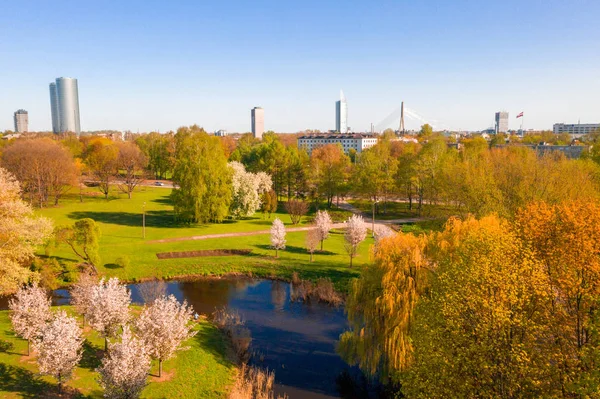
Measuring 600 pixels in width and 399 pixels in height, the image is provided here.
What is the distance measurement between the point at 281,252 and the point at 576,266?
31408mm

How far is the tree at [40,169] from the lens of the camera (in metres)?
64.8

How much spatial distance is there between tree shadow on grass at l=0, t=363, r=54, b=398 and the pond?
11119 millimetres

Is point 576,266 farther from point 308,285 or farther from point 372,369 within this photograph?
point 308,285

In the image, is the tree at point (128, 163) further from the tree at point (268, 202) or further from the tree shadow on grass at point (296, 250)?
the tree shadow on grass at point (296, 250)

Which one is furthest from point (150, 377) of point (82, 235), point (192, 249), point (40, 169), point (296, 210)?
point (40, 169)

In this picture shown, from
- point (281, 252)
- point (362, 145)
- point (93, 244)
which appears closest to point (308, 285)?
point (281, 252)

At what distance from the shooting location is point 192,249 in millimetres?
46250

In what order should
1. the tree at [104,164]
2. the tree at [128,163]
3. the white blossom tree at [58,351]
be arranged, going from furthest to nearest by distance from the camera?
the tree at [128,163], the tree at [104,164], the white blossom tree at [58,351]

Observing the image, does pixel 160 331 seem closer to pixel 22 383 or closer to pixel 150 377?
pixel 150 377

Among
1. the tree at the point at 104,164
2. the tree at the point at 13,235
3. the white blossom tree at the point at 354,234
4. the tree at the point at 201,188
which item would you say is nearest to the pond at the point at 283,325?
the white blossom tree at the point at 354,234


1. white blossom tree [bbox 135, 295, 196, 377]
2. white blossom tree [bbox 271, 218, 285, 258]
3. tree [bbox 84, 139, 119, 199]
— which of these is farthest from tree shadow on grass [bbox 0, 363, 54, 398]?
tree [bbox 84, 139, 119, 199]

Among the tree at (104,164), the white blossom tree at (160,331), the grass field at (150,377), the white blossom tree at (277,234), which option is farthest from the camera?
the tree at (104,164)

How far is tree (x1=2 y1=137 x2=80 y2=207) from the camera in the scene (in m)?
64.8

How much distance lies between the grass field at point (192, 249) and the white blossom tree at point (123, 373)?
2186cm
